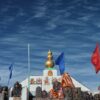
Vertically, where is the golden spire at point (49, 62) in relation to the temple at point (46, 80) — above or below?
above

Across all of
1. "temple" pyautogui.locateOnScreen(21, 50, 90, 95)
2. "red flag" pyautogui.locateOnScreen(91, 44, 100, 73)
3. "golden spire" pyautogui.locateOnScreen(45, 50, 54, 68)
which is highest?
"golden spire" pyautogui.locateOnScreen(45, 50, 54, 68)

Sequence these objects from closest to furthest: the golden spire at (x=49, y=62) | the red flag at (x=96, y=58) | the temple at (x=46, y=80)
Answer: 1. the red flag at (x=96, y=58)
2. the temple at (x=46, y=80)
3. the golden spire at (x=49, y=62)

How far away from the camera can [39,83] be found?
72375 mm

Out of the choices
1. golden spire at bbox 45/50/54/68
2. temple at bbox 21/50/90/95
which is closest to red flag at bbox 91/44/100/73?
temple at bbox 21/50/90/95

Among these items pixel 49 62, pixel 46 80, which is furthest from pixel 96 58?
pixel 49 62

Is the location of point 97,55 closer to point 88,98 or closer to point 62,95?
point 62,95

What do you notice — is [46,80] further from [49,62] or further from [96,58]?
[96,58]

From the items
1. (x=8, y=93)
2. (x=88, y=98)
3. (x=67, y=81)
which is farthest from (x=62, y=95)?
(x=88, y=98)

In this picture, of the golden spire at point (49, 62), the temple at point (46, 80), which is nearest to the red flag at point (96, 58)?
the temple at point (46, 80)

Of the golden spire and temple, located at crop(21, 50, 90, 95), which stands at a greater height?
the golden spire

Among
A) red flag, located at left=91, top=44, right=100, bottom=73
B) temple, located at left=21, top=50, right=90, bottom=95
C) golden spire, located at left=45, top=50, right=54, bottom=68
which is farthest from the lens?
golden spire, located at left=45, top=50, right=54, bottom=68

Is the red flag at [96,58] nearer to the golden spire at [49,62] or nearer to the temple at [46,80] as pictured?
the temple at [46,80]

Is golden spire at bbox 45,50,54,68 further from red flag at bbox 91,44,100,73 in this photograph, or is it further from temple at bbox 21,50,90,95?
red flag at bbox 91,44,100,73

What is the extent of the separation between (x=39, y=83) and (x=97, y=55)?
128ft
